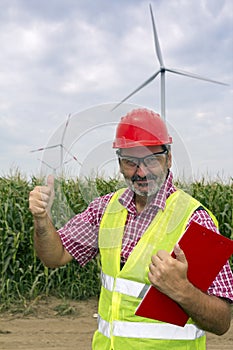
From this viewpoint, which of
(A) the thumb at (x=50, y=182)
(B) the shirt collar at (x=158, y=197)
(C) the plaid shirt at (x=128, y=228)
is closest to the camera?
(C) the plaid shirt at (x=128, y=228)

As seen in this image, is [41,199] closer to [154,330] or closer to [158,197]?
[158,197]

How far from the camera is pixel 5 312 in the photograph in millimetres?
6801

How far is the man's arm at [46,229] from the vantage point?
2.34m

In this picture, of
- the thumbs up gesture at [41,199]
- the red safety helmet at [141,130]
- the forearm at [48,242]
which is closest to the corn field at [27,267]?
the forearm at [48,242]

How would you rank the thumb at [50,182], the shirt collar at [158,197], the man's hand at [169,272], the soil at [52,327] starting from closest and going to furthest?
the man's hand at [169,272] < the shirt collar at [158,197] < the thumb at [50,182] < the soil at [52,327]

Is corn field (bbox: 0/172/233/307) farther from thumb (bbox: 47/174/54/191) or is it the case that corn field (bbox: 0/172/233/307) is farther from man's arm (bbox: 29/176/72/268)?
thumb (bbox: 47/174/54/191)

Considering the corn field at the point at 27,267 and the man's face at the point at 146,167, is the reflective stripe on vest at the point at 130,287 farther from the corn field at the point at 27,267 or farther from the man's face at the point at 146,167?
the corn field at the point at 27,267

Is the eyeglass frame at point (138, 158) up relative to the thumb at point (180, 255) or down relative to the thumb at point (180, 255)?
up

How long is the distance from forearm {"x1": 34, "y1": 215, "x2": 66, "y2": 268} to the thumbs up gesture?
1.7 inches

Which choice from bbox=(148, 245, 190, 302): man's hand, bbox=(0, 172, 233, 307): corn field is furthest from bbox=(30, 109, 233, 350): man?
bbox=(0, 172, 233, 307): corn field

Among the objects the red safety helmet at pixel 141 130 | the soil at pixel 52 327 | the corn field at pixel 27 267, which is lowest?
the soil at pixel 52 327

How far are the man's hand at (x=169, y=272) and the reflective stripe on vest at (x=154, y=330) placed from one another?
368 millimetres

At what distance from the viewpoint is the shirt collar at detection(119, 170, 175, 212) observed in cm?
218

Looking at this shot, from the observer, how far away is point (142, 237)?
215 cm
